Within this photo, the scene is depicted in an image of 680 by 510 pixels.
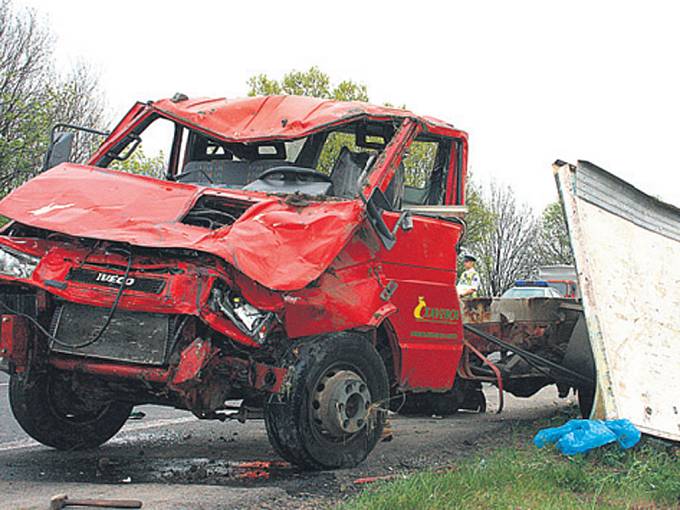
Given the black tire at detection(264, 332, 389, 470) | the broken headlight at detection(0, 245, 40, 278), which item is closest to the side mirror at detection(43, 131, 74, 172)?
the broken headlight at detection(0, 245, 40, 278)

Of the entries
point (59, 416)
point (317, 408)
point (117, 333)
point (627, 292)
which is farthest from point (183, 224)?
point (627, 292)

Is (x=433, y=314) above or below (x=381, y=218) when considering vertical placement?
below

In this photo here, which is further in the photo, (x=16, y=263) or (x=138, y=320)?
(x=16, y=263)

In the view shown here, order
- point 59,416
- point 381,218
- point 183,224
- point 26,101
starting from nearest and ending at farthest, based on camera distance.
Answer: point 183,224
point 381,218
point 59,416
point 26,101

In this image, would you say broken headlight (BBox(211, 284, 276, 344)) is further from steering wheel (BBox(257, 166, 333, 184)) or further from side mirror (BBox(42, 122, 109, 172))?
side mirror (BBox(42, 122, 109, 172))

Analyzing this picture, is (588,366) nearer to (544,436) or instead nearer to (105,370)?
(544,436)

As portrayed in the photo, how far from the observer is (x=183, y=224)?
5215 millimetres

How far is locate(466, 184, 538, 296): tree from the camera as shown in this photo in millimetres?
50000

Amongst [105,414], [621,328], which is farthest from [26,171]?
[621,328]

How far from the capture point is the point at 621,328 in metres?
6.53

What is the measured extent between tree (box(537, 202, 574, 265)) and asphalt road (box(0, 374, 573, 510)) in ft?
142

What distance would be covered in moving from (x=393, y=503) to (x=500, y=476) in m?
1.07

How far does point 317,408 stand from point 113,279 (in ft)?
4.64

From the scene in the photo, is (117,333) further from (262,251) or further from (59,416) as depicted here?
(59,416)
